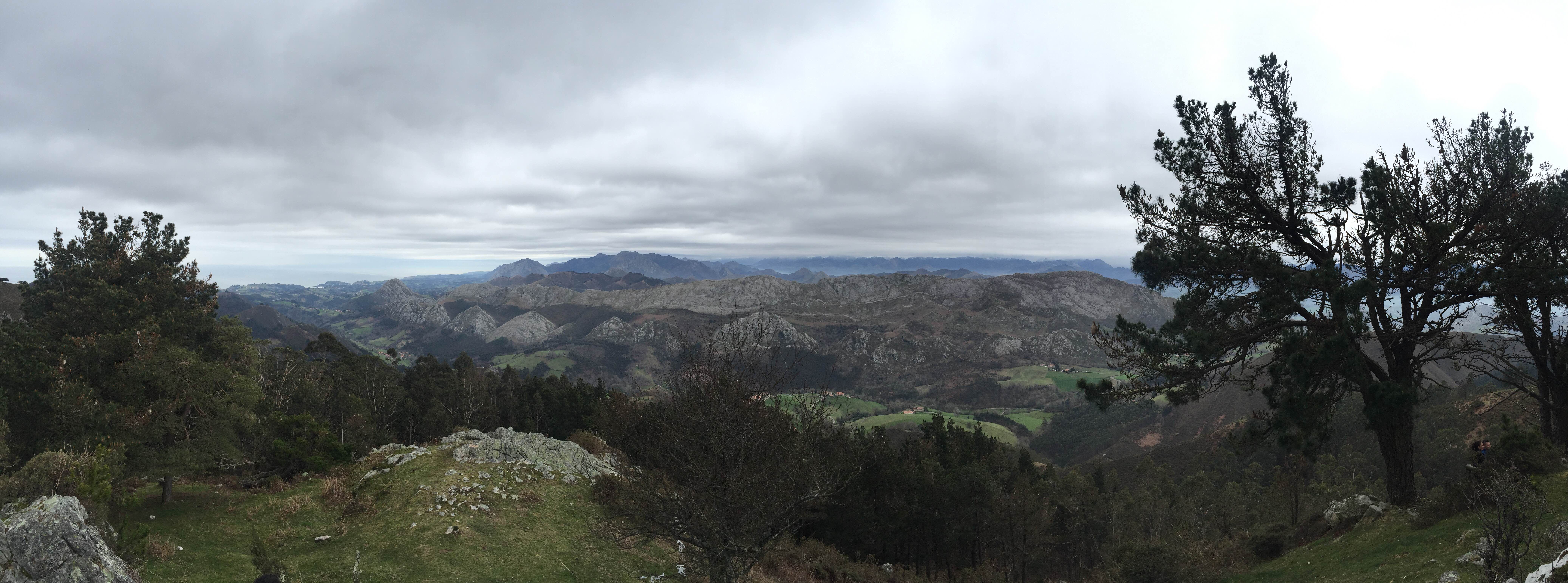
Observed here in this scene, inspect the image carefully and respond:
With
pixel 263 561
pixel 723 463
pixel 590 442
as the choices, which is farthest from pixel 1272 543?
pixel 590 442

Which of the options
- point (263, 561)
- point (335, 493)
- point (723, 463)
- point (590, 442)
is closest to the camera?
point (263, 561)

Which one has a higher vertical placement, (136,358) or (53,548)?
(136,358)

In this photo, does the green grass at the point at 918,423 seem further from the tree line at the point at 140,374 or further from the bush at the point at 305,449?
the tree line at the point at 140,374

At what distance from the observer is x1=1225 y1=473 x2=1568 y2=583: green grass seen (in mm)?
11234

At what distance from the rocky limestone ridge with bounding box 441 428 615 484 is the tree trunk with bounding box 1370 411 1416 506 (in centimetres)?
2383

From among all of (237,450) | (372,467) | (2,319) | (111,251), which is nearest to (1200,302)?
(372,467)

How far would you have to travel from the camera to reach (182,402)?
20.6 metres

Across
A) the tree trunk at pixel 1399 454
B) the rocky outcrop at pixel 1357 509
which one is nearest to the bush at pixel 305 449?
the tree trunk at pixel 1399 454

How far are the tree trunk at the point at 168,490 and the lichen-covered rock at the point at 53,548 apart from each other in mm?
11972

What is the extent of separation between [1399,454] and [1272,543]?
15.7ft

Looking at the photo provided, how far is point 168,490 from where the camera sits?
19891 mm

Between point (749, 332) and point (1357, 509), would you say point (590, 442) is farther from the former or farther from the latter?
point (1357, 509)

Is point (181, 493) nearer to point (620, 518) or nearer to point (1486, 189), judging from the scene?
point (620, 518)

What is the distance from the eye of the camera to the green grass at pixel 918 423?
154m
